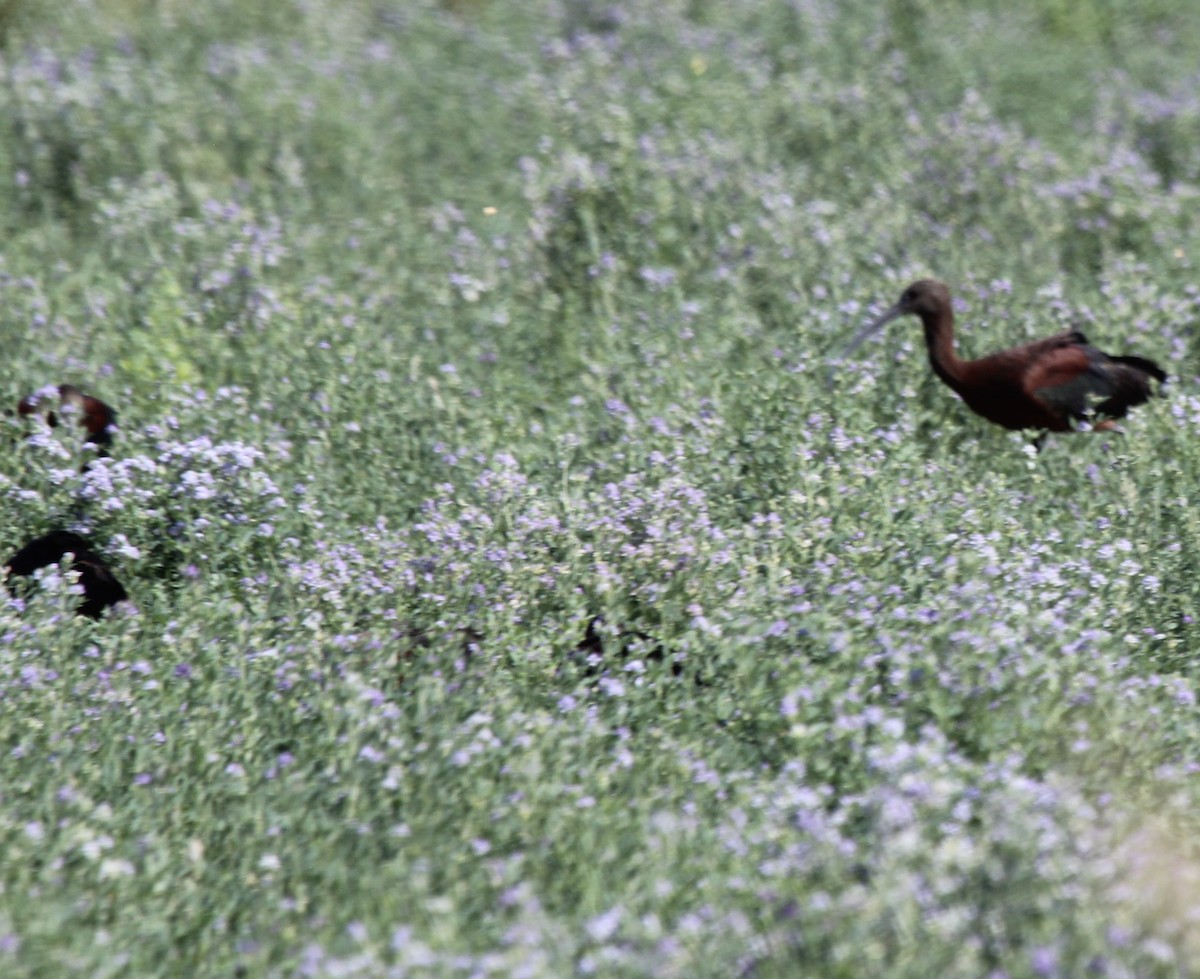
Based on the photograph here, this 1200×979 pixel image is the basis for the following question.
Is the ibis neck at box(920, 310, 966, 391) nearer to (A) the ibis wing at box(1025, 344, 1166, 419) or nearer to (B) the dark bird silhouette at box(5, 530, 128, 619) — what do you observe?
(A) the ibis wing at box(1025, 344, 1166, 419)

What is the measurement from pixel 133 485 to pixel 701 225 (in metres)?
3.62

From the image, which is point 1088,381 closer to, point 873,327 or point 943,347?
point 943,347

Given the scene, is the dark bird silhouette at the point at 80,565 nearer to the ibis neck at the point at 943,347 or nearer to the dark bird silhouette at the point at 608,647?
the dark bird silhouette at the point at 608,647

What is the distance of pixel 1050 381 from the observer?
6.59 metres

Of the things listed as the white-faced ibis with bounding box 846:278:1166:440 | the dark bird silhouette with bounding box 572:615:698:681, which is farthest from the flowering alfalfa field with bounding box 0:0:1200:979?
the white-faced ibis with bounding box 846:278:1166:440

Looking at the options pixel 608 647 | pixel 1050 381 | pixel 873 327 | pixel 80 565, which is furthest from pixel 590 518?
pixel 1050 381

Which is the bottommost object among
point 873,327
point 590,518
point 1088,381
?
point 1088,381

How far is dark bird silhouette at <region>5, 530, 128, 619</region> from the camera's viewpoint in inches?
213

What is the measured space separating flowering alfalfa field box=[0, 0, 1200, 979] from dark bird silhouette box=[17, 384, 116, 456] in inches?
7.6

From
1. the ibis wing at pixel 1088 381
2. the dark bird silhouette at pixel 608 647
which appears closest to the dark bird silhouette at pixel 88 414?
the dark bird silhouette at pixel 608 647

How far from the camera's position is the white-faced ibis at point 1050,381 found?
656 centimetres

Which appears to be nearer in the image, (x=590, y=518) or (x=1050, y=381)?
(x=590, y=518)

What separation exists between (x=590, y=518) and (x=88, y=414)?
2.13 metres

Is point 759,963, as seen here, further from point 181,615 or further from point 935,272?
point 935,272
